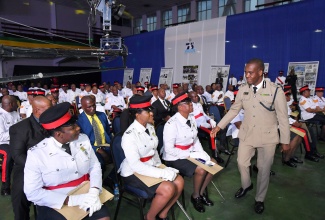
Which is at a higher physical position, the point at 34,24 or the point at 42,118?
the point at 34,24

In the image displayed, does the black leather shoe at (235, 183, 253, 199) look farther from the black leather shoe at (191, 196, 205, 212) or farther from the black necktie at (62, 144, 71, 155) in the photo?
the black necktie at (62, 144, 71, 155)

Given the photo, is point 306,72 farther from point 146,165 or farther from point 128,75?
point 128,75

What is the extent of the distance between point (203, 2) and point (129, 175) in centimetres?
1693

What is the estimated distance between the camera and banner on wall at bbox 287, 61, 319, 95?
9.50m

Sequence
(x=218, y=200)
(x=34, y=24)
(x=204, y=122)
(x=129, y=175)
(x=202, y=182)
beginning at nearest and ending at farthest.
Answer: (x=129, y=175)
(x=202, y=182)
(x=218, y=200)
(x=204, y=122)
(x=34, y=24)

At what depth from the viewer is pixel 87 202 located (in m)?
1.76

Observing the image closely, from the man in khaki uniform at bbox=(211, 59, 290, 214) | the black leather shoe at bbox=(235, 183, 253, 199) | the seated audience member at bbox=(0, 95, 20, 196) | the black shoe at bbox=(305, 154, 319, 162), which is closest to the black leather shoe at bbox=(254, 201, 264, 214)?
the man in khaki uniform at bbox=(211, 59, 290, 214)

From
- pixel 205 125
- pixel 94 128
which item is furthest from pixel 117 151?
pixel 205 125

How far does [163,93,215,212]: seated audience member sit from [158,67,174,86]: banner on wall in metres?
11.7

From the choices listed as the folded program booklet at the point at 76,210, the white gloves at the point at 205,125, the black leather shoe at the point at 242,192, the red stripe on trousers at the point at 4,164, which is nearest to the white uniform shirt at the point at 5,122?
the red stripe on trousers at the point at 4,164

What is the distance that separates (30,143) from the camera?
97.3 inches

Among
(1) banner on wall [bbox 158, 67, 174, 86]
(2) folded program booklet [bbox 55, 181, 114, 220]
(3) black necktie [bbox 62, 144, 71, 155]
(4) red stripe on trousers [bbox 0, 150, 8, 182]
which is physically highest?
(1) banner on wall [bbox 158, 67, 174, 86]

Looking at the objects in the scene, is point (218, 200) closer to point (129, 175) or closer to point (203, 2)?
point (129, 175)

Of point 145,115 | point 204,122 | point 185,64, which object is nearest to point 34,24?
point 185,64
